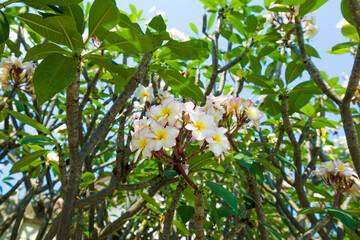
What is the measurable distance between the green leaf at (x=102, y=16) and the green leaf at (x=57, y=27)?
0.07 meters

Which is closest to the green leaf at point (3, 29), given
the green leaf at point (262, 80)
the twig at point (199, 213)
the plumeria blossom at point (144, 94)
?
the twig at point (199, 213)

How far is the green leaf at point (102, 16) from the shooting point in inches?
36.1

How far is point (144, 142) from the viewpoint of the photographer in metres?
0.99

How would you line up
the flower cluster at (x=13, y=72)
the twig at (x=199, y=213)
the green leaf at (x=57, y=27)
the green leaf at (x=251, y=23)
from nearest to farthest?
the green leaf at (x=57, y=27) → the twig at (x=199, y=213) → the green leaf at (x=251, y=23) → the flower cluster at (x=13, y=72)

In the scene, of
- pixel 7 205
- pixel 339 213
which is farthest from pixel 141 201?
pixel 7 205

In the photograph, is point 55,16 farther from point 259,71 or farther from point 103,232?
point 259,71

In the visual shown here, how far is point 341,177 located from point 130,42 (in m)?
1.34

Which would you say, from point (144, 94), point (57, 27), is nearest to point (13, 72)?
point (144, 94)

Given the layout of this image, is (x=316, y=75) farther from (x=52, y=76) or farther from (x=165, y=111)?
(x=52, y=76)

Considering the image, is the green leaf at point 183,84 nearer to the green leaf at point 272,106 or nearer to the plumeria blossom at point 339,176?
the green leaf at point 272,106

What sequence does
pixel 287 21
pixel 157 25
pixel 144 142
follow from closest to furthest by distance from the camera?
pixel 144 142, pixel 157 25, pixel 287 21

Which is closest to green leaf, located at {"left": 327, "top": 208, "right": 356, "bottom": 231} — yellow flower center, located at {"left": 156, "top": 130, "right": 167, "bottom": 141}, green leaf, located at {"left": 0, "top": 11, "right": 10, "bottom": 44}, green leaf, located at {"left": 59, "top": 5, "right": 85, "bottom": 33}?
yellow flower center, located at {"left": 156, "top": 130, "right": 167, "bottom": 141}

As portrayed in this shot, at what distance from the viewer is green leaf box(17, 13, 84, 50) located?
871 mm

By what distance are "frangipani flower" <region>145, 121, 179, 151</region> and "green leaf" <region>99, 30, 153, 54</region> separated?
28cm
